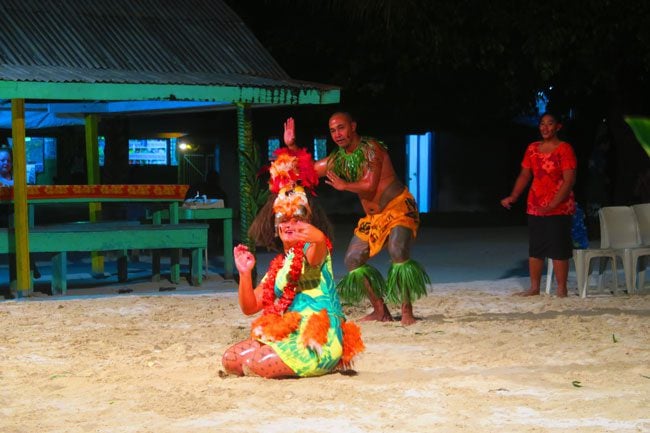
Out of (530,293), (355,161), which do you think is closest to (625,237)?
(530,293)

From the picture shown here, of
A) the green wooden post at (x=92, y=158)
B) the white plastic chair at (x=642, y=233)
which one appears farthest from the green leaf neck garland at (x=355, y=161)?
the green wooden post at (x=92, y=158)

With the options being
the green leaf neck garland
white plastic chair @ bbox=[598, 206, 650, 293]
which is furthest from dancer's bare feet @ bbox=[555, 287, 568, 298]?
the green leaf neck garland

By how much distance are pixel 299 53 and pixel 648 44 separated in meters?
6.28

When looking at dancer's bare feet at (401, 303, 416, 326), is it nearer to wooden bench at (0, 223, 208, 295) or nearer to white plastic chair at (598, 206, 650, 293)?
white plastic chair at (598, 206, 650, 293)

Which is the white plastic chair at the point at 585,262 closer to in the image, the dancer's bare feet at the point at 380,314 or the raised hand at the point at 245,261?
the dancer's bare feet at the point at 380,314

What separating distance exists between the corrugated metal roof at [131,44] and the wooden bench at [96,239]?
161cm

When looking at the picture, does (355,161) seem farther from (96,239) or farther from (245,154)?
(96,239)

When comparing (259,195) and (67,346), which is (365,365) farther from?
(259,195)

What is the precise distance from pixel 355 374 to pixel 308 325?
54cm

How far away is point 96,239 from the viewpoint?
10.9 m

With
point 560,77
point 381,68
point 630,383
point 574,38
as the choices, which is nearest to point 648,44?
point 574,38

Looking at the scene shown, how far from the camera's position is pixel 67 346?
783cm

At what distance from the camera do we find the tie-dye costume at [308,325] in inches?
251

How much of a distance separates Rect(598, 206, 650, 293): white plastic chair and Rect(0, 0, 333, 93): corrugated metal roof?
3.29 meters
